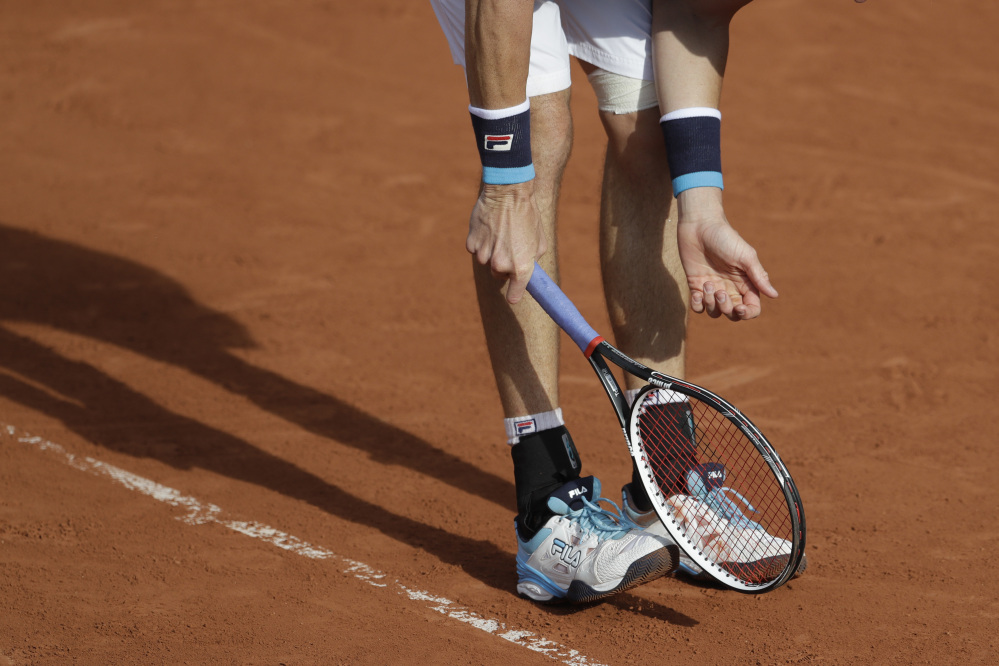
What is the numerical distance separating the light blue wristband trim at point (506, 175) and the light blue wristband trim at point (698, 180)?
1.50 feet

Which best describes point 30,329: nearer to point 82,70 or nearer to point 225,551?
point 225,551

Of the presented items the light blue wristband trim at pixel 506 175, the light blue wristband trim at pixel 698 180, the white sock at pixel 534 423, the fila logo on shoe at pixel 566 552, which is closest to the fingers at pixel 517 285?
the light blue wristband trim at pixel 506 175

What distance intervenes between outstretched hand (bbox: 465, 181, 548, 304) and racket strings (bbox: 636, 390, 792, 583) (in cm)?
44

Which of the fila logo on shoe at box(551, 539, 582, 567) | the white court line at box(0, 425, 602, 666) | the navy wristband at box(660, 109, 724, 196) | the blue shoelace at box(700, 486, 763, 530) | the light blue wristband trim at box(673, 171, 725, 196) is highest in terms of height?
the navy wristband at box(660, 109, 724, 196)

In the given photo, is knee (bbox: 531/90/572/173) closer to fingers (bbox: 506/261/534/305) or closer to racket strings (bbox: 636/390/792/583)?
fingers (bbox: 506/261/534/305)

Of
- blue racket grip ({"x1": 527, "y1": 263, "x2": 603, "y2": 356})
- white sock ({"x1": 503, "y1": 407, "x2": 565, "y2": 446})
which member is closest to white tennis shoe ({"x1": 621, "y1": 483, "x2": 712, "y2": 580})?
white sock ({"x1": 503, "y1": 407, "x2": 565, "y2": 446})

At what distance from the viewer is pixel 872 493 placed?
3.34m

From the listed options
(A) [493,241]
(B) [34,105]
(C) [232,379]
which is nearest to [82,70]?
(B) [34,105]

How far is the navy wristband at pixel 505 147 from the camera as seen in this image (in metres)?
2.51

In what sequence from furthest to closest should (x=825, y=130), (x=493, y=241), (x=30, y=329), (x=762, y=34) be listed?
(x=762, y=34) → (x=825, y=130) → (x=30, y=329) → (x=493, y=241)

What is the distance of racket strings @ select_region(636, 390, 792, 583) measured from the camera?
2.58 metres

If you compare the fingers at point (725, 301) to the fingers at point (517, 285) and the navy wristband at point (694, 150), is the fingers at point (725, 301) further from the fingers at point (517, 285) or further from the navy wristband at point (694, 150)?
the fingers at point (517, 285)

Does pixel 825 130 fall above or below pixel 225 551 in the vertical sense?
above

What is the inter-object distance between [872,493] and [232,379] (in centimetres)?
251
